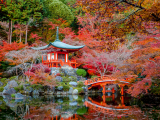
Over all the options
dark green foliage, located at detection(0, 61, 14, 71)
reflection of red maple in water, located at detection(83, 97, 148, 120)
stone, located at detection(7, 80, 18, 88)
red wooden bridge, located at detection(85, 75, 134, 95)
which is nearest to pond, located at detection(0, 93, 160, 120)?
reflection of red maple in water, located at detection(83, 97, 148, 120)

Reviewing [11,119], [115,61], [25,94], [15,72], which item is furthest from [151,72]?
[15,72]

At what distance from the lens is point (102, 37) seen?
166 inches

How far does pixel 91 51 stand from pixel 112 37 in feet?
49.5

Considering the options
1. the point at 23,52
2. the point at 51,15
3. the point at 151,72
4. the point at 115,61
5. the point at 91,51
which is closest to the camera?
the point at 151,72

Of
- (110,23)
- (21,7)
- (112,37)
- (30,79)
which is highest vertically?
(21,7)

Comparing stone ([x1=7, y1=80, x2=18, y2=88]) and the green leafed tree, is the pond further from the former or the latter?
the green leafed tree

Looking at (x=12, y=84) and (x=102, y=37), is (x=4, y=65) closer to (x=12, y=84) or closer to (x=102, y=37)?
(x=12, y=84)

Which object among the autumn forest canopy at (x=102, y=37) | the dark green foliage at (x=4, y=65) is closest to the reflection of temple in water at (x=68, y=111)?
the autumn forest canopy at (x=102, y=37)

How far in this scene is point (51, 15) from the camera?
27.7m

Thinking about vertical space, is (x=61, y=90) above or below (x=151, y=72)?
below

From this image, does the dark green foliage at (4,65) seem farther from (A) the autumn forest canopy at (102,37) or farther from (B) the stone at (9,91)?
(B) the stone at (9,91)

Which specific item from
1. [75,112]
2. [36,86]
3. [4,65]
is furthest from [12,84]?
[75,112]

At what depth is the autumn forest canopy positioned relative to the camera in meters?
4.04

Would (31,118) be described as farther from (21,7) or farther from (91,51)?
(21,7)
